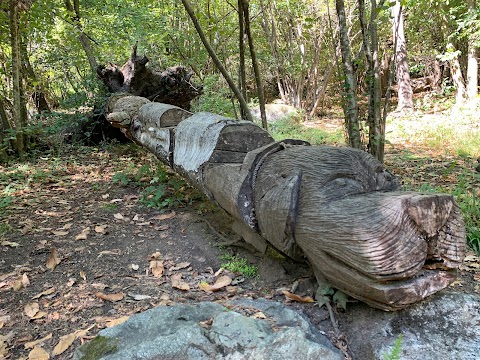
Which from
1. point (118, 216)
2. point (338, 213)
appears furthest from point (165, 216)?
point (338, 213)

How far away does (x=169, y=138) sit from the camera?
148 inches

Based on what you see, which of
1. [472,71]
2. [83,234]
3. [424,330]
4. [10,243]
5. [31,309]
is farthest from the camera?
[472,71]

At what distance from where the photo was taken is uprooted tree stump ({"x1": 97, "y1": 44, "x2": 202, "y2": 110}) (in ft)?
20.4

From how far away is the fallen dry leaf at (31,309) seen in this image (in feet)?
7.36

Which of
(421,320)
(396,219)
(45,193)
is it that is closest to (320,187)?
(396,219)

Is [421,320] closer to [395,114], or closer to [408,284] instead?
[408,284]

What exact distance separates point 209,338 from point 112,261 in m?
1.46

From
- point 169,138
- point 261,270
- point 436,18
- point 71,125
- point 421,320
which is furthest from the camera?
point 436,18

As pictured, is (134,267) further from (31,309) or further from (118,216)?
(118,216)

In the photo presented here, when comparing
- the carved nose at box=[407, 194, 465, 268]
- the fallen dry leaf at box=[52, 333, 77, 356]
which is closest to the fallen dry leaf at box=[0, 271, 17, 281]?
the fallen dry leaf at box=[52, 333, 77, 356]

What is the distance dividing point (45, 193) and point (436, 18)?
11.6m

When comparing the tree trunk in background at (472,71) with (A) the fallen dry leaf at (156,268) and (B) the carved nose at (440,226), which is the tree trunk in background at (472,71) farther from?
(A) the fallen dry leaf at (156,268)

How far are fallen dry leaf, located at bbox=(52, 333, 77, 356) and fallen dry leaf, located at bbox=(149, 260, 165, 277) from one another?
2.58 feet

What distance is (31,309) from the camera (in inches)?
90.0
